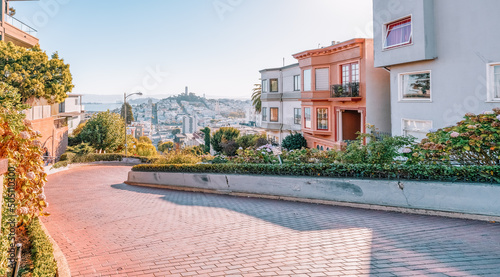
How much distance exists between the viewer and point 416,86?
17750 mm

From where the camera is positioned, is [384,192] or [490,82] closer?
[384,192]

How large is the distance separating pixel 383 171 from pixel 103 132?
40.1m

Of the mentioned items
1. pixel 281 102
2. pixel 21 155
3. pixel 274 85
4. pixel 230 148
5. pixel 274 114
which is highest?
pixel 274 85

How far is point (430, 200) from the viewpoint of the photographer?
8.28 metres

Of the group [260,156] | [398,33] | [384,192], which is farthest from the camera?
[398,33]

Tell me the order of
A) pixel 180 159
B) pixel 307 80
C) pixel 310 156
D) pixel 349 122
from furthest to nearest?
pixel 307 80, pixel 349 122, pixel 180 159, pixel 310 156

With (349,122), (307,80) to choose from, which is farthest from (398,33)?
(307,80)

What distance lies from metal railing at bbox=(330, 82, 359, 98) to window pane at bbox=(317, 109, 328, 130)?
6.91ft

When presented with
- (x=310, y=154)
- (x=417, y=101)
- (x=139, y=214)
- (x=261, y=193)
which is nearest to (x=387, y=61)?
(x=417, y=101)

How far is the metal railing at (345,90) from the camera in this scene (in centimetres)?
2431

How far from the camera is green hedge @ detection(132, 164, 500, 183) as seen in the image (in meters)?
8.19

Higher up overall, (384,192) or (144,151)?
(144,151)

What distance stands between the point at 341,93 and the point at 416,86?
8007mm

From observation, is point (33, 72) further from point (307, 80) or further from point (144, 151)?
point (307, 80)
